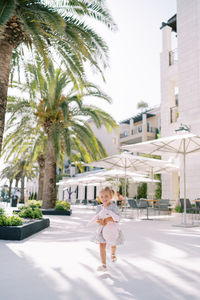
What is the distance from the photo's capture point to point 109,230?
12.9ft

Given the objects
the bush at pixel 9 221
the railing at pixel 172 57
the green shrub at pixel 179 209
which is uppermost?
the railing at pixel 172 57

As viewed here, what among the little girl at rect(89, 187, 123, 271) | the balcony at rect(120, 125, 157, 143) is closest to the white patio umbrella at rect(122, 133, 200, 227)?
the little girl at rect(89, 187, 123, 271)

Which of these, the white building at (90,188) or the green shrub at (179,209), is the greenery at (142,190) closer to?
the white building at (90,188)

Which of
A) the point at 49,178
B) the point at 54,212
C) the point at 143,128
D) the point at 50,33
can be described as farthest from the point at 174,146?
the point at 143,128

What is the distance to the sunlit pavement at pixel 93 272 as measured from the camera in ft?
10.2

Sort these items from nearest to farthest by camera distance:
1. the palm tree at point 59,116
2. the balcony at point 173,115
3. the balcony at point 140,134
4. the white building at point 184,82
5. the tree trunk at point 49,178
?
1. the palm tree at point 59,116
2. the tree trunk at point 49,178
3. the white building at point 184,82
4. the balcony at point 173,115
5. the balcony at point 140,134

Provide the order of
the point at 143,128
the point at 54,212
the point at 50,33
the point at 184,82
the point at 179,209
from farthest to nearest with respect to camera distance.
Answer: the point at 143,128, the point at 184,82, the point at 179,209, the point at 54,212, the point at 50,33

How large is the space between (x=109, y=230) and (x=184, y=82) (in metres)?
15.1

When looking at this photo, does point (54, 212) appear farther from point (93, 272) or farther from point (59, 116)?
point (93, 272)

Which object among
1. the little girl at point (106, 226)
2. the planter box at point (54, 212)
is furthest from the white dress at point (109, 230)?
the planter box at point (54, 212)

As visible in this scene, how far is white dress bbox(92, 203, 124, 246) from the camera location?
12.8 ft

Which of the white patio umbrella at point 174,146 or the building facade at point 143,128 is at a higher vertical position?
the building facade at point 143,128

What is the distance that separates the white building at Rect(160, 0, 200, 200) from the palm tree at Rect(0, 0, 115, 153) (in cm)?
842

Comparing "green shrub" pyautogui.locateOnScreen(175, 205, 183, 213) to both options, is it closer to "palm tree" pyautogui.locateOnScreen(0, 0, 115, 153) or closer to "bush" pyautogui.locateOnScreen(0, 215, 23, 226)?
"palm tree" pyautogui.locateOnScreen(0, 0, 115, 153)
